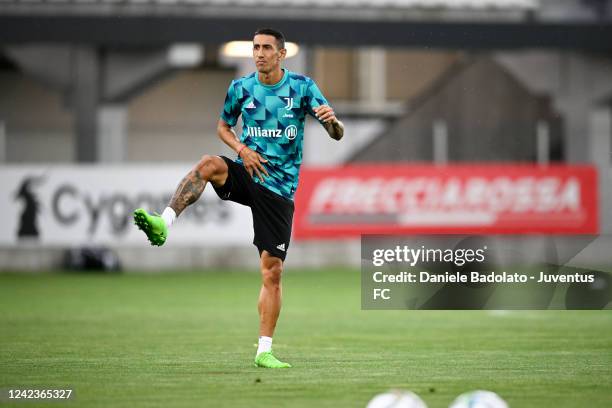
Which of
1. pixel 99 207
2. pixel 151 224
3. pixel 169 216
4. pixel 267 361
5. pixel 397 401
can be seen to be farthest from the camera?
pixel 99 207

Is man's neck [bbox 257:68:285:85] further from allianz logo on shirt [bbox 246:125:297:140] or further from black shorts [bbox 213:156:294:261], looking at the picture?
black shorts [bbox 213:156:294:261]

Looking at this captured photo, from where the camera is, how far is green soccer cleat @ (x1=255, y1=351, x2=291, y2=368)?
8.97 m

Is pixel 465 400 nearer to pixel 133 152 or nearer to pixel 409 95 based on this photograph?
pixel 133 152

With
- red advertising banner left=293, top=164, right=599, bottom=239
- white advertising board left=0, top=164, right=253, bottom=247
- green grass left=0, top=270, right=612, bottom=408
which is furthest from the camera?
red advertising banner left=293, top=164, right=599, bottom=239

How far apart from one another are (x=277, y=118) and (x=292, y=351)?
2.27 meters

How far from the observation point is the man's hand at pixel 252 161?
9.06m

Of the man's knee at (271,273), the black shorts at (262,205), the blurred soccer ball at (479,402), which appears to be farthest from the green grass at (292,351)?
the black shorts at (262,205)

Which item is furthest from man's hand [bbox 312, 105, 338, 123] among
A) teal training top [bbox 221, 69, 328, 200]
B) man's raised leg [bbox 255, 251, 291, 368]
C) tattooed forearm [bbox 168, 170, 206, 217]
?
man's raised leg [bbox 255, 251, 291, 368]

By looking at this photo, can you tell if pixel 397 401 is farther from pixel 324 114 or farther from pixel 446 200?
pixel 446 200

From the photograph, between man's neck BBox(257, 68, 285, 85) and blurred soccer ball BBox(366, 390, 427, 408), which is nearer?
blurred soccer ball BBox(366, 390, 427, 408)

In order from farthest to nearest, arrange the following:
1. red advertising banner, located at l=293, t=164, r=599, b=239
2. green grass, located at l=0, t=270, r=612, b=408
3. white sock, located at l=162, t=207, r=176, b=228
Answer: red advertising banner, located at l=293, t=164, r=599, b=239
white sock, located at l=162, t=207, r=176, b=228
green grass, located at l=0, t=270, r=612, b=408

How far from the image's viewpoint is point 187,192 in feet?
28.9
